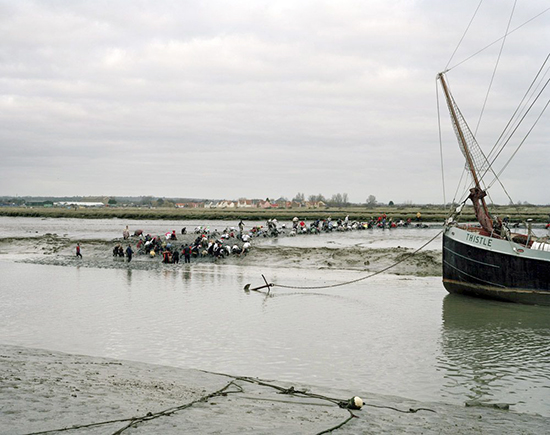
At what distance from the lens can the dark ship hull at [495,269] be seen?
73.4 ft

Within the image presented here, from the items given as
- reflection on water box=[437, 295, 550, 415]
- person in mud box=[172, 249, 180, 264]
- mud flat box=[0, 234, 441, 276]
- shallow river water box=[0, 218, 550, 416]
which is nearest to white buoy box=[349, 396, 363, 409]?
shallow river water box=[0, 218, 550, 416]

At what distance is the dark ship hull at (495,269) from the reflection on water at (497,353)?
1.92ft

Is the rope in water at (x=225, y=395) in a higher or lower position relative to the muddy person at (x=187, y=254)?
lower

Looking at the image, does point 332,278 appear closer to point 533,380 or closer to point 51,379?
point 533,380

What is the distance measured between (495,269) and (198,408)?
17.4 meters

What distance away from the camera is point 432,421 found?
371 inches

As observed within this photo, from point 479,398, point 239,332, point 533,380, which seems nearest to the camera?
point 479,398

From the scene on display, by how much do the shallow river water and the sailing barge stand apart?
80 cm

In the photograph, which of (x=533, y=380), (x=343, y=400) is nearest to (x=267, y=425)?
(x=343, y=400)

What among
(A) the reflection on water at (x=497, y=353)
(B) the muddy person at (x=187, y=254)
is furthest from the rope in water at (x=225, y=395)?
(B) the muddy person at (x=187, y=254)

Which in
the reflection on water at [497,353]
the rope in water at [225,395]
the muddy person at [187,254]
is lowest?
the reflection on water at [497,353]

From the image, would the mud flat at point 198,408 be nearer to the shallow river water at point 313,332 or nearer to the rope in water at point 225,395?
the rope in water at point 225,395

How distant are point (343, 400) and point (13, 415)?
5.55 m

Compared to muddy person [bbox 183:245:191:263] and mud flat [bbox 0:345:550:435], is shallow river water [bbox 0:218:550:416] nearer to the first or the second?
mud flat [bbox 0:345:550:435]
